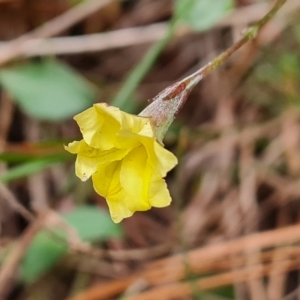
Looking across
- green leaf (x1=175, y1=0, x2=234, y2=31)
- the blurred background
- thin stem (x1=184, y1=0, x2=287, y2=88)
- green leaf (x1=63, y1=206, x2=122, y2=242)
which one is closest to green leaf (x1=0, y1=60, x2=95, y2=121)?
the blurred background

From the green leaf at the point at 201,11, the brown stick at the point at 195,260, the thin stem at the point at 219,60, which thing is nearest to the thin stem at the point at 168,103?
the thin stem at the point at 219,60

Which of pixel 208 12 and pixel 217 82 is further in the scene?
pixel 217 82

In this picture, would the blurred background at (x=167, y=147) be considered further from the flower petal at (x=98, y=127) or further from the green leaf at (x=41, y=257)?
the flower petal at (x=98, y=127)

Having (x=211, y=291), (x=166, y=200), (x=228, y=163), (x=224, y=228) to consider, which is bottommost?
(x=166, y=200)

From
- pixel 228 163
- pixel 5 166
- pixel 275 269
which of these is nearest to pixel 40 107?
pixel 5 166

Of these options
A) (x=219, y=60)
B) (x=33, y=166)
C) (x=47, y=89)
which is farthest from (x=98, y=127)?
(x=47, y=89)

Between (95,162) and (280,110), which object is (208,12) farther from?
(95,162)
